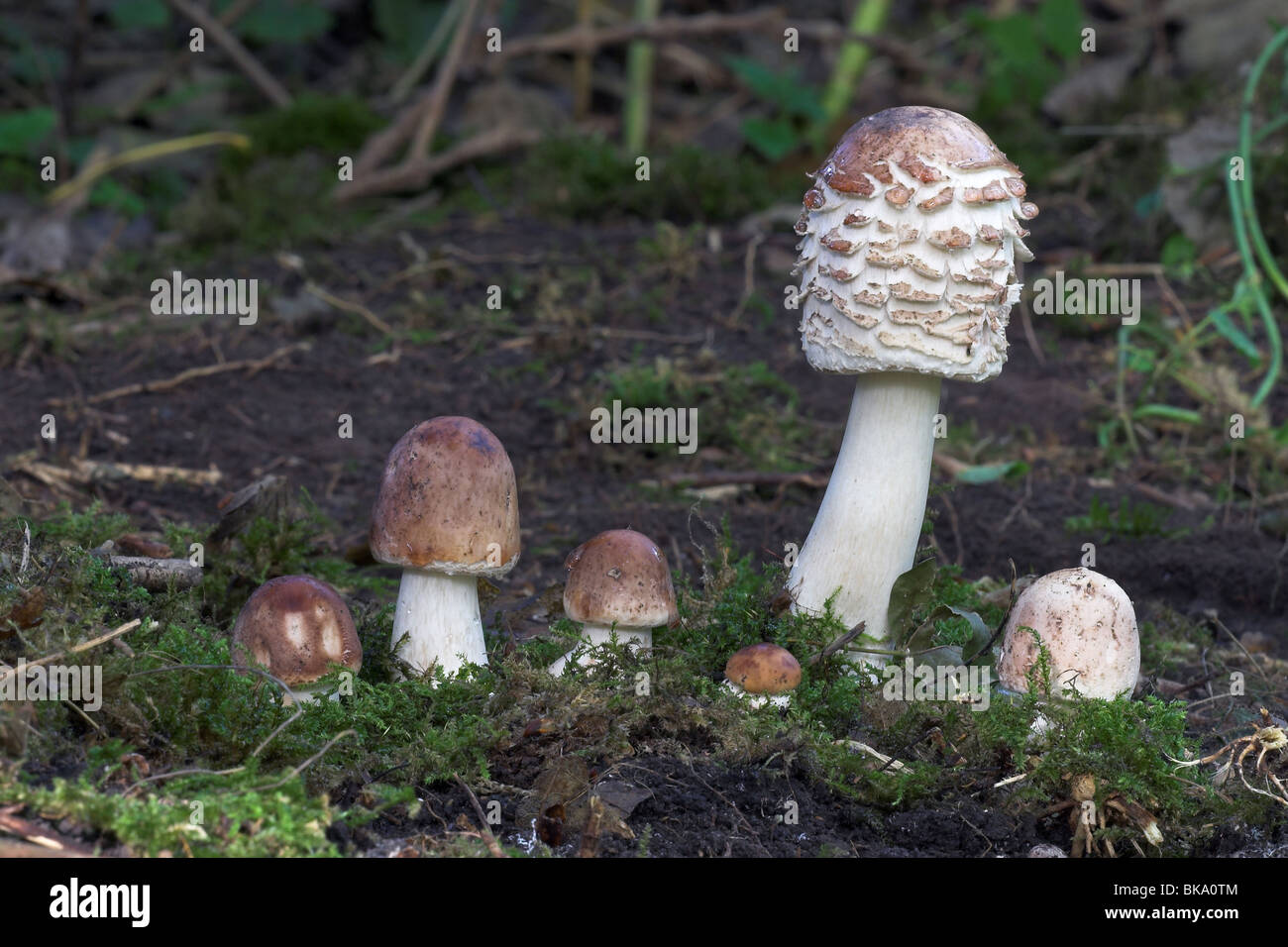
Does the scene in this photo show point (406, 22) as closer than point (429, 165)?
No

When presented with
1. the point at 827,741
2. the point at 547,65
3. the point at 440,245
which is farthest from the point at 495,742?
the point at 547,65

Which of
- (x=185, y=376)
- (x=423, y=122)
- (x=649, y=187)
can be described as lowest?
(x=185, y=376)

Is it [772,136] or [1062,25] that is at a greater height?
[1062,25]

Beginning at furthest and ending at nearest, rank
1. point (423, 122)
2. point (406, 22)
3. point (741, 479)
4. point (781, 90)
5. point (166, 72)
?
1. point (406, 22)
2. point (166, 72)
3. point (423, 122)
4. point (781, 90)
5. point (741, 479)

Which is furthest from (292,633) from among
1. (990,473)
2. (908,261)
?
(990,473)

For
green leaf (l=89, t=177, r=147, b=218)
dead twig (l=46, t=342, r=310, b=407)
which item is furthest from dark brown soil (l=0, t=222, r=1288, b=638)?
green leaf (l=89, t=177, r=147, b=218)

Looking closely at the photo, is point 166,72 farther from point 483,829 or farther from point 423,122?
point 483,829
